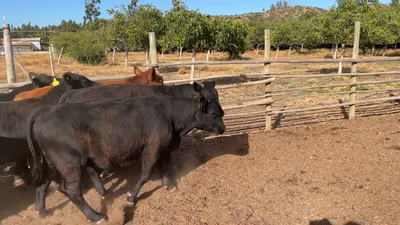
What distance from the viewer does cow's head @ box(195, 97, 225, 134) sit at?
15.3 ft

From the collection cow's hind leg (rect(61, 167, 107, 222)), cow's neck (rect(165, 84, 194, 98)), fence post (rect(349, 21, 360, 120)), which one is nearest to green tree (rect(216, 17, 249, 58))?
fence post (rect(349, 21, 360, 120))

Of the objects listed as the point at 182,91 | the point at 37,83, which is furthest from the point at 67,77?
the point at 182,91

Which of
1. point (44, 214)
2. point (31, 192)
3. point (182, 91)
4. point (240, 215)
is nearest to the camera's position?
point (240, 215)

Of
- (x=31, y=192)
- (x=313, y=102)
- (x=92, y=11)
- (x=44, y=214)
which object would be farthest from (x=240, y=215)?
(x=92, y=11)

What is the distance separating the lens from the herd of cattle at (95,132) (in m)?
3.63

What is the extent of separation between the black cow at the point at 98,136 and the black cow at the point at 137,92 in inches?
13.8

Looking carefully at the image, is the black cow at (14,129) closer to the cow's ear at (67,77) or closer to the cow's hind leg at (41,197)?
the cow's hind leg at (41,197)

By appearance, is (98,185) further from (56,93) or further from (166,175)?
(56,93)

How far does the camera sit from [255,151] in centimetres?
589

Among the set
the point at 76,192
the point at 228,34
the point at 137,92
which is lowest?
the point at 76,192

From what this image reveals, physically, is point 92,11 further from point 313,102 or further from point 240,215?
point 240,215

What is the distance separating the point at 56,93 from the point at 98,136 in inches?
70.5

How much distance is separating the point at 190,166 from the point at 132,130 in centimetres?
166

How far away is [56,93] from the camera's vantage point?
16.8 feet
